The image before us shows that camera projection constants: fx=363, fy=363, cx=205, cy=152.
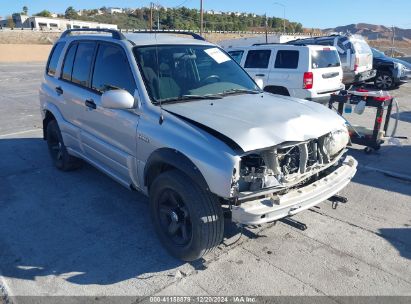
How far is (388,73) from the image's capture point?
48.2ft

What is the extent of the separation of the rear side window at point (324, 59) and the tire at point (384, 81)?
6126 mm

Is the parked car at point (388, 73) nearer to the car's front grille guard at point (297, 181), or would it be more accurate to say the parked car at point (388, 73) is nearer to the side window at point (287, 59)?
the side window at point (287, 59)

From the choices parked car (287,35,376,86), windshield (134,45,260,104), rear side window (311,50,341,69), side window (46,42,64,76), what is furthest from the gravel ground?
parked car (287,35,376,86)

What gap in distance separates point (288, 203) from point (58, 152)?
13.2 feet

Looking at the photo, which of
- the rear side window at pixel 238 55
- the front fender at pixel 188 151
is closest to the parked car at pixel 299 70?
the rear side window at pixel 238 55

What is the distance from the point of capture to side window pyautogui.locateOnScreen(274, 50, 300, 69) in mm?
9234

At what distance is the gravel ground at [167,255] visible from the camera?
3.05 meters

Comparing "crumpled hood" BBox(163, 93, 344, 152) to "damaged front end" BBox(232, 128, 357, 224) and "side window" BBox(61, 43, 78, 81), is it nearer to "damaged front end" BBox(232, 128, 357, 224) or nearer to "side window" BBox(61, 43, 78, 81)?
"damaged front end" BBox(232, 128, 357, 224)

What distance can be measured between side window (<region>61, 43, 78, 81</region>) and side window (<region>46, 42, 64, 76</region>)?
350 mm

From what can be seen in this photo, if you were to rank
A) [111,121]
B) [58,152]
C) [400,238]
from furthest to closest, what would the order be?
1. [58,152]
2. [111,121]
3. [400,238]

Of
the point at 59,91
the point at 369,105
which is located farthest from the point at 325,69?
the point at 59,91

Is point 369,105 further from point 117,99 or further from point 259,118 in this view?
point 117,99

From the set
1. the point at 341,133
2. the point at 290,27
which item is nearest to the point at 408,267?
the point at 341,133

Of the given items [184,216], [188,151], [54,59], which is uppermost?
[54,59]
